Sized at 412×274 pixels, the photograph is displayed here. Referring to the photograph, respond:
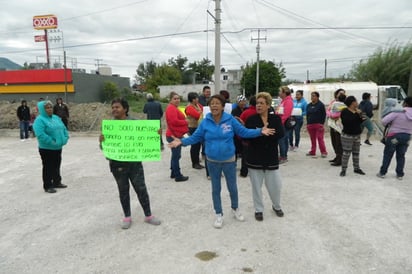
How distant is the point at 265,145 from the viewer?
3.80 metres

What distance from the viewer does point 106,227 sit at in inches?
156

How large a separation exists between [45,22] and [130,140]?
49.1 meters

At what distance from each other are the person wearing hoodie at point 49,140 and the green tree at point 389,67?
34.6 metres

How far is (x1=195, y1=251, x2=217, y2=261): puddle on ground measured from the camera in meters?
3.15

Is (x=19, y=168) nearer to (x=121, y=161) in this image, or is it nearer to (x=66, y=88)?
(x=121, y=161)

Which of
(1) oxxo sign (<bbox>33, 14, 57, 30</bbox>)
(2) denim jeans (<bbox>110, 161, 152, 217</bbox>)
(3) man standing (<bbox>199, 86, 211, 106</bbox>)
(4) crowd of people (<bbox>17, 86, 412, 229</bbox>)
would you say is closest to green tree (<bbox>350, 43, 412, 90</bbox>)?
(4) crowd of people (<bbox>17, 86, 412, 229</bbox>)

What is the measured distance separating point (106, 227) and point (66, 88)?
2966 centimetres

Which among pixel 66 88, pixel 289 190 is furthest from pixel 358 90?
pixel 66 88

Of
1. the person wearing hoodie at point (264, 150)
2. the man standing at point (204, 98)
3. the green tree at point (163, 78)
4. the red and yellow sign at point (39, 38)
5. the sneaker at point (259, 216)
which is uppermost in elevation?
the red and yellow sign at point (39, 38)

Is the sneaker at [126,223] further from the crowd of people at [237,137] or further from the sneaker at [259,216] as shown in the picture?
the sneaker at [259,216]

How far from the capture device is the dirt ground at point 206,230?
10.0 ft

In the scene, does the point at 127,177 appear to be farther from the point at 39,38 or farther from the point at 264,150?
the point at 39,38

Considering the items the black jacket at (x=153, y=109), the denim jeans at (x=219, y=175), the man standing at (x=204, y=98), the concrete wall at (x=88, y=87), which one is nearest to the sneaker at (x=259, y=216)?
the denim jeans at (x=219, y=175)

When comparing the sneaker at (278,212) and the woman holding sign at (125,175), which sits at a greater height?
the woman holding sign at (125,175)
